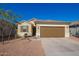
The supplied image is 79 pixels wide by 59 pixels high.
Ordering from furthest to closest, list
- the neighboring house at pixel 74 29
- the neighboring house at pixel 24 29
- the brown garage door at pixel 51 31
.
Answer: the neighboring house at pixel 74 29 < the neighboring house at pixel 24 29 < the brown garage door at pixel 51 31

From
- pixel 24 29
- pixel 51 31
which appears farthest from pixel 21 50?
pixel 24 29

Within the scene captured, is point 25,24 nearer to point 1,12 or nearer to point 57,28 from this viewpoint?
point 57,28

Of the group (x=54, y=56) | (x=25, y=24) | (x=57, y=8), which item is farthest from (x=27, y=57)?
(x=25, y=24)

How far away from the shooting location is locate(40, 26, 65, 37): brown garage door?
29984 millimetres

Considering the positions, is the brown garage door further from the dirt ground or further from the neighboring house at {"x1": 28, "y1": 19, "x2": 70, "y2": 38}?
the dirt ground

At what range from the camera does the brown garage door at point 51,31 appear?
29984 millimetres

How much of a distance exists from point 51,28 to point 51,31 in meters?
0.65

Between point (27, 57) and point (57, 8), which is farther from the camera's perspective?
point (57, 8)

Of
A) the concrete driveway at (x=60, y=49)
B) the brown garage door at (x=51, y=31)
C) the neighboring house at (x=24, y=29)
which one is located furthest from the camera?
the neighboring house at (x=24, y=29)

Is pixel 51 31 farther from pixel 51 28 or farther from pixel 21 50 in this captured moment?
pixel 21 50

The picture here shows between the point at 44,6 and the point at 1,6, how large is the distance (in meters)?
5.01

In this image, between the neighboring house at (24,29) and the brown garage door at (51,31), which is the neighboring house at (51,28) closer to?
the brown garage door at (51,31)

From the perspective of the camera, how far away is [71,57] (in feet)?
40.2

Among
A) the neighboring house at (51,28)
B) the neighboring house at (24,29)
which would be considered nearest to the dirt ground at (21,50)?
the neighboring house at (51,28)
